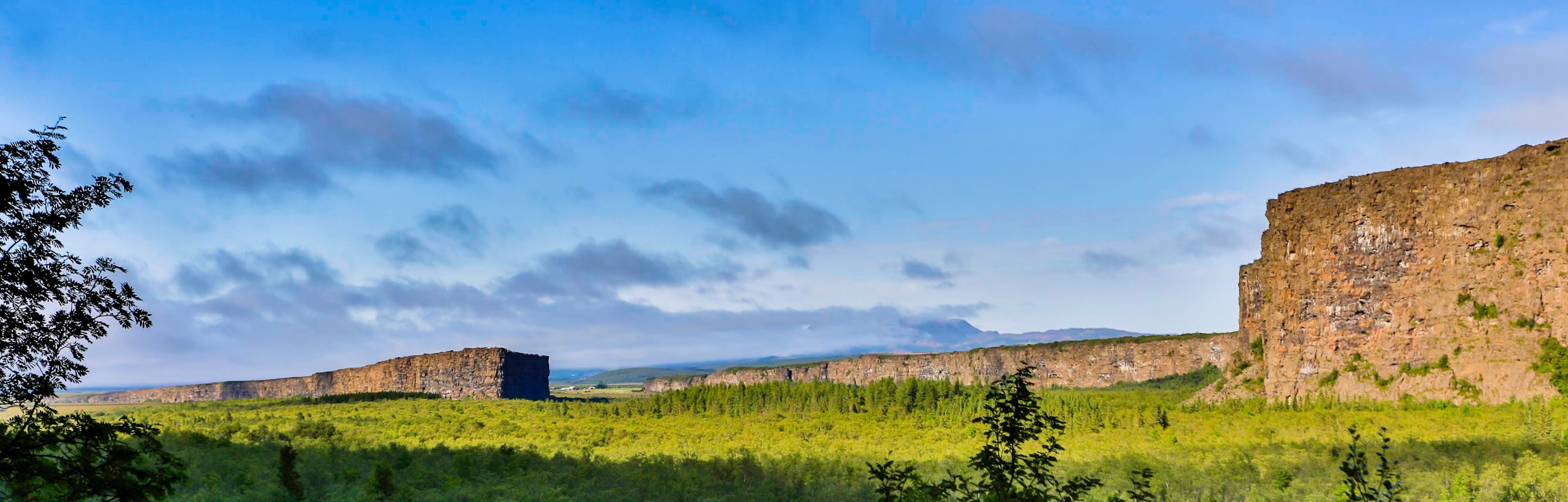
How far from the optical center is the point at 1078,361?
137 meters

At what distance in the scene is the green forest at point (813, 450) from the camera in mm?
40469

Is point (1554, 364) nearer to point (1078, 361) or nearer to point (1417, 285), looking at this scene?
point (1417, 285)

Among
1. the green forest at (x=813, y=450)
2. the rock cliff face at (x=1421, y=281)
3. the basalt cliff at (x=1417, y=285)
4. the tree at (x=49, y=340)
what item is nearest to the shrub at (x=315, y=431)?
the green forest at (x=813, y=450)

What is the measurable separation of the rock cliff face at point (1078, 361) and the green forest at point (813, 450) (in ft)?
92.2

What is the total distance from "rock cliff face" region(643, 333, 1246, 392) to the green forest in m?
28.1

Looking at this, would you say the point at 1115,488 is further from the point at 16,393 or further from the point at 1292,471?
the point at 16,393

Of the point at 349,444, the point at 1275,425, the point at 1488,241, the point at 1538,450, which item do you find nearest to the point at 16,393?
the point at 349,444

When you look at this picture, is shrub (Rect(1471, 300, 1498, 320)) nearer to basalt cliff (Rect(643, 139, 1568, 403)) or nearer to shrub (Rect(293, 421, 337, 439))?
basalt cliff (Rect(643, 139, 1568, 403))

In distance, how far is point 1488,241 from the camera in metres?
60.0

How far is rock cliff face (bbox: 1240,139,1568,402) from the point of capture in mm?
57219

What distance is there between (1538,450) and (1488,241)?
19345 millimetres

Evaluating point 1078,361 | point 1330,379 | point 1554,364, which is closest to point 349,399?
point 1078,361

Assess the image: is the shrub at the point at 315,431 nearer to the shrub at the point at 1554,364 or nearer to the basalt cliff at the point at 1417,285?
the basalt cliff at the point at 1417,285

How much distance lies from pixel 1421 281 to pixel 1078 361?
243 feet
